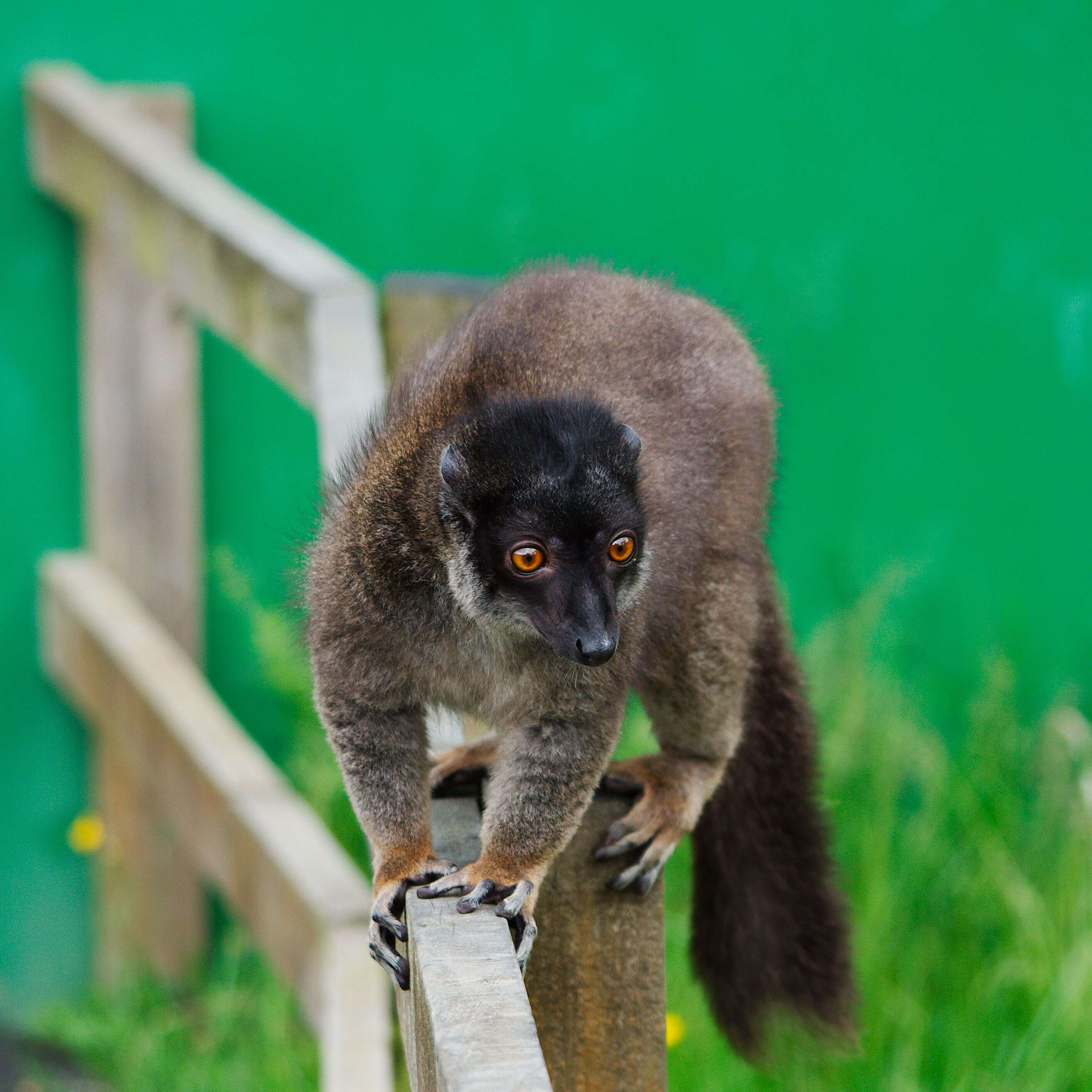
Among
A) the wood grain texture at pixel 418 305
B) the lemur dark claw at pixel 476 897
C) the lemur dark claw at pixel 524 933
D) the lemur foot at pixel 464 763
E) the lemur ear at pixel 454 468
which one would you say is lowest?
the lemur dark claw at pixel 524 933

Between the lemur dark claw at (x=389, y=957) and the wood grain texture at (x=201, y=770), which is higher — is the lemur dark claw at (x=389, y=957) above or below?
below

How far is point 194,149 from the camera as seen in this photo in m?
4.59

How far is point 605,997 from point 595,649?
1.42 feet

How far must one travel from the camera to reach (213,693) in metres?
4.94

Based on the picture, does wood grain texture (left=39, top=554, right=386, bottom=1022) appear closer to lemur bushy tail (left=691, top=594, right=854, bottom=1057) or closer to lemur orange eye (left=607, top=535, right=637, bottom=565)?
lemur bushy tail (left=691, top=594, right=854, bottom=1057)

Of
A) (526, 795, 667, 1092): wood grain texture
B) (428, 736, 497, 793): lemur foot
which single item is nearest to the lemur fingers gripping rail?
(526, 795, 667, 1092): wood grain texture

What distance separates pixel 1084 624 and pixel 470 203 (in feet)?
7.57

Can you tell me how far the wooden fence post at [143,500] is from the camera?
4539mm

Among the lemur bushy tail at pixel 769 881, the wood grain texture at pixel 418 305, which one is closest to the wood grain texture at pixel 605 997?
the lemur bushy tail at pixel 769 881

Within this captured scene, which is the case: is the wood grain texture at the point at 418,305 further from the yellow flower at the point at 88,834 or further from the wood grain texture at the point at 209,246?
the yellow flower at the point at 88,834

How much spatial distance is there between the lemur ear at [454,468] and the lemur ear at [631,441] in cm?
22

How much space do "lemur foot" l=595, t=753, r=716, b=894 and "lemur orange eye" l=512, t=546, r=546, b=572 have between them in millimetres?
392

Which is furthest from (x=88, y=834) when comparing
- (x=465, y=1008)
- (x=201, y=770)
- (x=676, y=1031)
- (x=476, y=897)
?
(x=465, y=1008)

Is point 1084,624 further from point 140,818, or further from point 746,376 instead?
point 140,818
